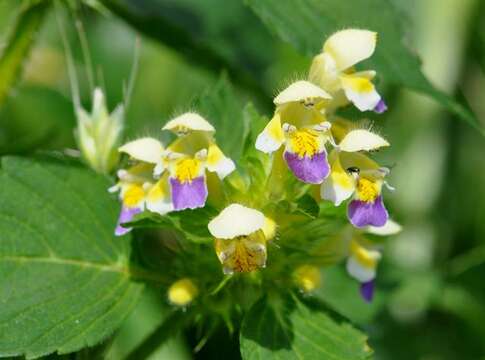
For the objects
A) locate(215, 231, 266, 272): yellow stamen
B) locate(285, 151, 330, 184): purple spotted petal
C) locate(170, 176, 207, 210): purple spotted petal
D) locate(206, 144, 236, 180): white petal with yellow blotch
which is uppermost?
locate(285, 151, 330, 184): purple spotted petal

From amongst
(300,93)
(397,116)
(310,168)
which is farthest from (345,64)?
(397,116)

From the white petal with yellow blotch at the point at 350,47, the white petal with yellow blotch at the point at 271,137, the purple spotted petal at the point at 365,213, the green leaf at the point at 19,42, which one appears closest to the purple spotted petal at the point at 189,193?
the white petal with yellow blotch at the point at 271,137

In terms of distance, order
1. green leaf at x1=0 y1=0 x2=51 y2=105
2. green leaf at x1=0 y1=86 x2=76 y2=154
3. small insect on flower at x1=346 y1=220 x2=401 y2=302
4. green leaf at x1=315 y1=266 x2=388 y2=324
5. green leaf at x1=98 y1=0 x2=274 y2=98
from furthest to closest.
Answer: green leaf at x1=0 y1=86 x2=76 y2=154 < green leaf at x1=98 y1=0 x2=274 y2=98 < green leaf at x1=315 y1=266 x2=388 y2=324 < green leaf at x1=0 y1=0 x2=51 y2=105 < small insect on flower at x1=346 y1=220 x2=401 y2=302

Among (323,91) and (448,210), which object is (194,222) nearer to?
(323,91)

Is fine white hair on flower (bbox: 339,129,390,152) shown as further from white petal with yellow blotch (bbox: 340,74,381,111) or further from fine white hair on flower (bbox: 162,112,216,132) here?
fine white hair on flower (bbox: 162,112,216,132)

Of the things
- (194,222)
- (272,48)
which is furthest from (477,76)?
(194,222)

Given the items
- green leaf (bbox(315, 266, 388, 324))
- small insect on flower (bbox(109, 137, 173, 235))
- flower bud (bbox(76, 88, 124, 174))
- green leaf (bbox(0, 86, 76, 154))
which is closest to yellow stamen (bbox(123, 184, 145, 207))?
small insect on flower (bbox(109, 137, 173, 235))
